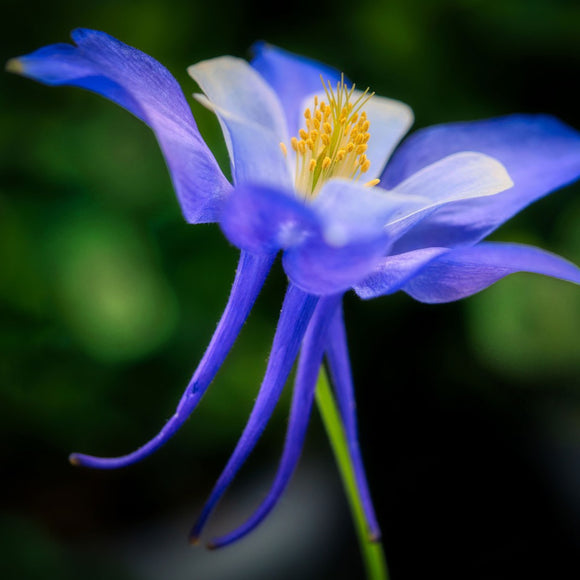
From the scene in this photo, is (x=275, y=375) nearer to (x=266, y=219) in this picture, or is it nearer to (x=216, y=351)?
(x=216, y=351)

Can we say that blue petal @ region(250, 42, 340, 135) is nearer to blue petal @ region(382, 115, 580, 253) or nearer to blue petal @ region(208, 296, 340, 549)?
blue petal @ region(382, 115, 580, 253)

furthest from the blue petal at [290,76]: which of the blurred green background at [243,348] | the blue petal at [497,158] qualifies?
the blurred green background at [243,348]

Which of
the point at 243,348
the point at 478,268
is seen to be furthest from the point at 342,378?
the point at 243,348

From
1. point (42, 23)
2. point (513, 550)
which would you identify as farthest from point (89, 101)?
point (513, 550)

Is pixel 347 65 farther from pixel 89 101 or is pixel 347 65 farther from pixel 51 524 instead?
pixel 51 524

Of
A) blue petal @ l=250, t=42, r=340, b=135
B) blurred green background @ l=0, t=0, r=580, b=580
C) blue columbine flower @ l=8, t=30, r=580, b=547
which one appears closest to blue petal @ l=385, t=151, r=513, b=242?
blue columbine flower @ l=8, t=30, r=580, b=547
